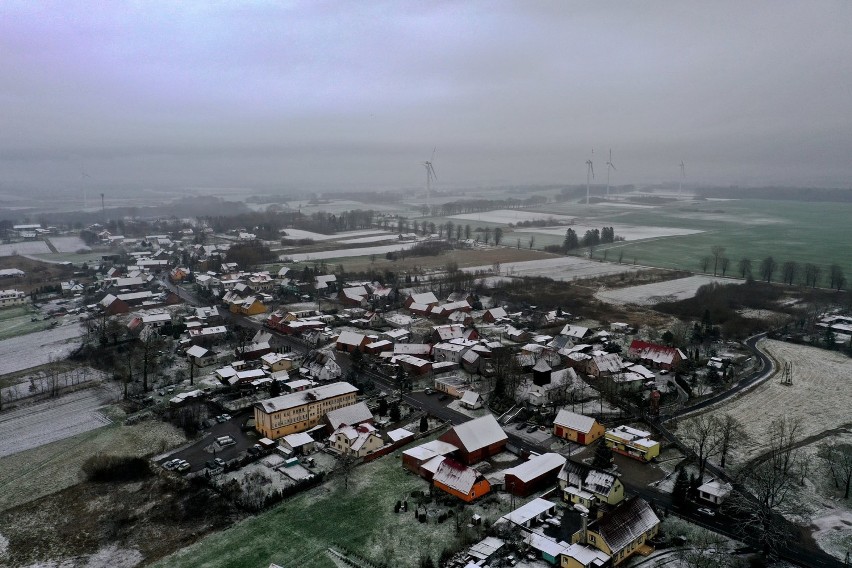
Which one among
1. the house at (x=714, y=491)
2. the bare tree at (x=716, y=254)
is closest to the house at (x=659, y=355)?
the house at (x=714, y=491)

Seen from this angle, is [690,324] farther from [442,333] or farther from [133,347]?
[133,347]

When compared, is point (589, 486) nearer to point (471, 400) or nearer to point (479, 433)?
point (479, 433)

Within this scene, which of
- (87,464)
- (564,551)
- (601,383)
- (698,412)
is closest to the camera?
(564,551)

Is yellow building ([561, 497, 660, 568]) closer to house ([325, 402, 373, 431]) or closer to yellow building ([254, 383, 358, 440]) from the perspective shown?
house ([325, 402, 373, 431])

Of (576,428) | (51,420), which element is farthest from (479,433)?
(51,420)

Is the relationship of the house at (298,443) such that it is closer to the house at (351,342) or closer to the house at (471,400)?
the house at (471,400)

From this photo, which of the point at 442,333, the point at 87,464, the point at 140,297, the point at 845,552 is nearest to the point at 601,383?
the point at 442,333

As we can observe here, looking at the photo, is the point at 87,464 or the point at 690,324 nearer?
the point at 87,464
